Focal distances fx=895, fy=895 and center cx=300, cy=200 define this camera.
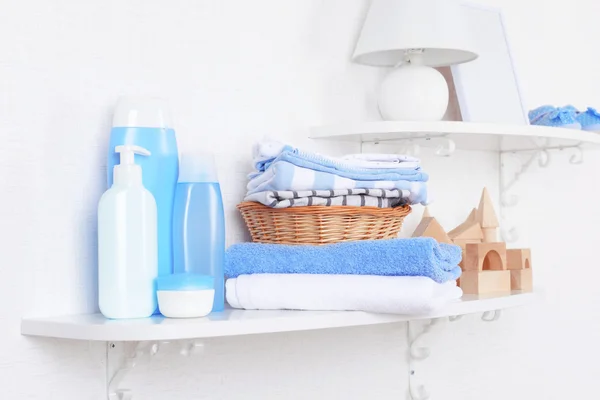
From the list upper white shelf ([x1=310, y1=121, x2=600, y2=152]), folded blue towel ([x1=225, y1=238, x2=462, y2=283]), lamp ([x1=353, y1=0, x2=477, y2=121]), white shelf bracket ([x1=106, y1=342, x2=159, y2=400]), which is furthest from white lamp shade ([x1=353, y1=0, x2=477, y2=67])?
white shelf bracket ([x1=106, y1=342, x2=159, y2=400])

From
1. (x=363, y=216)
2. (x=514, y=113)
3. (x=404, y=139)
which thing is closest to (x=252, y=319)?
(x=363, y=216)

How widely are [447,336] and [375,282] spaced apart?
0.55 meters

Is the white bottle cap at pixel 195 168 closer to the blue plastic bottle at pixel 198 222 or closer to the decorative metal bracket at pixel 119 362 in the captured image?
the blue plastic bottle at pixel 198 222

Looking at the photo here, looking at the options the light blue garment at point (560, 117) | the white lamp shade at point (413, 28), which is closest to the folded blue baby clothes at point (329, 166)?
the white lamp shade at point (413, 28)

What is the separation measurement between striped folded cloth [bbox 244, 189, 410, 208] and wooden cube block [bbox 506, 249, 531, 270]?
0.35 metres

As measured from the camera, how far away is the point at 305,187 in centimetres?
122

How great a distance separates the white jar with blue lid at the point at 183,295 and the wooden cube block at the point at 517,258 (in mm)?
681

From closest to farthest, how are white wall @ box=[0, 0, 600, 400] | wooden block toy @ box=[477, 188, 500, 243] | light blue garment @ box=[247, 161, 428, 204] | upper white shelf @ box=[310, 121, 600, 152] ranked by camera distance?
white wall @ box=[0, 0, 600, 400] < light blue garment @ box=[247, 161, 428, 204] < upper white shelf @ box=[310, 121, 600, 152] < wooden block toy @ box=[477, 188, 500, 243]

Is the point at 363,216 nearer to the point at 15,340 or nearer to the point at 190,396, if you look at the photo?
the point at 190,396

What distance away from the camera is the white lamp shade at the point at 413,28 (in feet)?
4.54

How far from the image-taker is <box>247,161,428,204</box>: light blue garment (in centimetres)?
121

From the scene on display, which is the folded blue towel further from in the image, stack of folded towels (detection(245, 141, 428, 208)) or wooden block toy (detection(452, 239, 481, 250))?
wooden block toy (detection(452, 239, 481, 250))

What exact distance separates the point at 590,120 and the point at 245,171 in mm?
713

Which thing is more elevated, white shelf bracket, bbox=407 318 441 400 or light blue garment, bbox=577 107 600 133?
light blue garment, bbox=577 107 600 133
